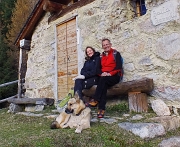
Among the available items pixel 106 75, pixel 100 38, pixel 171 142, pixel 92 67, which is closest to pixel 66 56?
pixel 100 38

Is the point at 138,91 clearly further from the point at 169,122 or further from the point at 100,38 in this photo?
the point at 100,38

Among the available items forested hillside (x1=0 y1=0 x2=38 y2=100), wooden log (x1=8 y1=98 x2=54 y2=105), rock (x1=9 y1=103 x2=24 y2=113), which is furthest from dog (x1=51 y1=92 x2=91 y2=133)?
forested hillside (x1=0 y1=0 x2=38 y2=100)

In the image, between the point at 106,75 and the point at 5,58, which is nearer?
the point at 106,75

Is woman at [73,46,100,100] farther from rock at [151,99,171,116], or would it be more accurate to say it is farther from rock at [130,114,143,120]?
rock at [151,99,171,116]

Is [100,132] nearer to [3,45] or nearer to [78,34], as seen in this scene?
[78,34]

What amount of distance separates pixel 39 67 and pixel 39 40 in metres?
0.92

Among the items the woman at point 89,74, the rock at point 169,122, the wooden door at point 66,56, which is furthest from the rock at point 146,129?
the wooden door at point 66,56

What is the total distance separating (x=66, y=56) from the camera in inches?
247

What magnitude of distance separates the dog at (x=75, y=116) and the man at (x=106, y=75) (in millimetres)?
562

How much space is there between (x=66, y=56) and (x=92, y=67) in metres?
1.84

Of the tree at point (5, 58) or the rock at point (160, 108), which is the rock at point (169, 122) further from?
the tree at point (5, 58)

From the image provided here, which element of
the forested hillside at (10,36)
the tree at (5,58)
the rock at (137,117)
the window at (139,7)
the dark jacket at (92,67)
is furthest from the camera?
the forested hillside at (10,36)

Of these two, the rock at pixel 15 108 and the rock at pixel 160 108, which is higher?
the rock at pixel 160 108

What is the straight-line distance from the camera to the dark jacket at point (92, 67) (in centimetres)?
445
